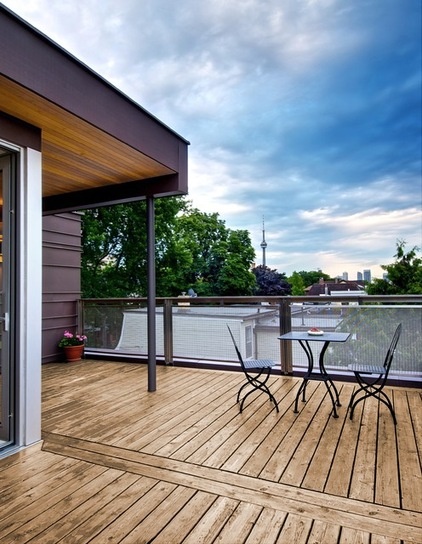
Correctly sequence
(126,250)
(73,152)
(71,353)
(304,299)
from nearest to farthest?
(73,152)
(304,299)
(71,353)
(126,250)

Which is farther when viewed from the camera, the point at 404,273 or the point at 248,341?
the point at 404,273

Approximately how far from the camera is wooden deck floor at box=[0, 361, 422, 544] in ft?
5.54

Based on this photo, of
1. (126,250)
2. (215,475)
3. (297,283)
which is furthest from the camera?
(297,283)

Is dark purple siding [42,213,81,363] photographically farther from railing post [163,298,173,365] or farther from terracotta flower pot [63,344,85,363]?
railing post [163,298,173,365]

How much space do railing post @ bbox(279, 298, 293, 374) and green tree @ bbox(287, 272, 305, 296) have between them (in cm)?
2378

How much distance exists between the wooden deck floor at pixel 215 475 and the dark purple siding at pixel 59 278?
8.62 feet

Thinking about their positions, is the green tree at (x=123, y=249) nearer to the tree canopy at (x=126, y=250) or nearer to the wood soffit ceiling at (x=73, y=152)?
the tree canopy at (x=126, y=250)

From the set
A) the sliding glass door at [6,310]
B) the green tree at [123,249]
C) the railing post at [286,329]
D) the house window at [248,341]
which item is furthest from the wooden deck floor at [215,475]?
the green tree at [123,249]

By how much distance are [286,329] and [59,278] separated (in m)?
4.26

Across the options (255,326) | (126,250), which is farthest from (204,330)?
(126,250)

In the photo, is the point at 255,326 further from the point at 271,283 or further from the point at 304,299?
the point at 271,283

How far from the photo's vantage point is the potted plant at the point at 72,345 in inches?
241

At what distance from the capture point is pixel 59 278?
20.6 feet

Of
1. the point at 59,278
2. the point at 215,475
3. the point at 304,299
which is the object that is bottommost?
the point at 215,475
